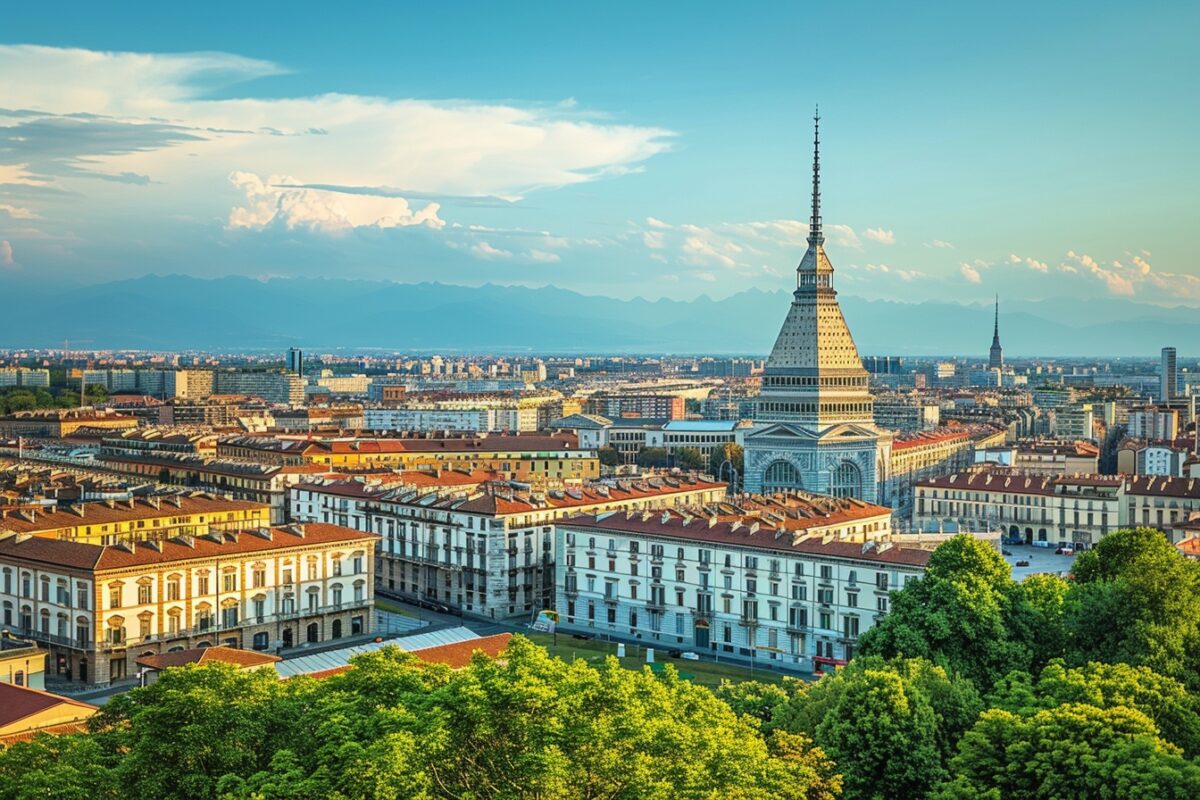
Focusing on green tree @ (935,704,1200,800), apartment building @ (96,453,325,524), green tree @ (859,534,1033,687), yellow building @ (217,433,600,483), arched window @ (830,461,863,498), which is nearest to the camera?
green tree @ (935,704,1200,800)

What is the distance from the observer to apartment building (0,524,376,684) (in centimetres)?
5781

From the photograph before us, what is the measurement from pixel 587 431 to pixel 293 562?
10864 centimetres

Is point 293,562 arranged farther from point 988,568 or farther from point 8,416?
point 8,416

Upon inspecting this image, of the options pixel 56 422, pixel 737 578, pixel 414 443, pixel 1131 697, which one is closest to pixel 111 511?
pixel 737 578

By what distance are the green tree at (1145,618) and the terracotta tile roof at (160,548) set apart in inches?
1359

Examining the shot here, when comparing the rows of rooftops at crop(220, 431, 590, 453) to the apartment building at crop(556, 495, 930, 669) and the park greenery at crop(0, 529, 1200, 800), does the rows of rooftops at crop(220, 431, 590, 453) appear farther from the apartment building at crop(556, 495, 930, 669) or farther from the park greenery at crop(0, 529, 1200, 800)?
the park greenery at crop(0, 529, 1200, 800)

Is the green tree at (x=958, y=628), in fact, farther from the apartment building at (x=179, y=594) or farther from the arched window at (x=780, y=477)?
the arched window at (x=780, y=477)

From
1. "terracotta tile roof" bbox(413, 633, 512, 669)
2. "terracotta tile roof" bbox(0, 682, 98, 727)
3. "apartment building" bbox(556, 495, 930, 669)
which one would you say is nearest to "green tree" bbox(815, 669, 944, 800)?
"terracotta tile roof" bbox(413, 633, 512, 669)

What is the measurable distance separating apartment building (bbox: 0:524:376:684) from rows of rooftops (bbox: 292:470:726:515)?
943 cm

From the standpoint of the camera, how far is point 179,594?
60062 millimetres

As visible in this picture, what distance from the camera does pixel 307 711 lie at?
108 ft

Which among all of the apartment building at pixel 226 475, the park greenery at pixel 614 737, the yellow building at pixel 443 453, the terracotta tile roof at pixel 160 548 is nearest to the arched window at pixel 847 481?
the yellow building at pixel 443 453

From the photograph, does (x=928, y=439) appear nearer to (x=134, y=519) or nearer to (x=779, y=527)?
(x=779, y=527)

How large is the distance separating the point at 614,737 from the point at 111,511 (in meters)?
50.2
